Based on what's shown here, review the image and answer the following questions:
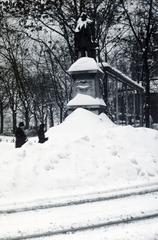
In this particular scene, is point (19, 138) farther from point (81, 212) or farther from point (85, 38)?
point (81, 212)

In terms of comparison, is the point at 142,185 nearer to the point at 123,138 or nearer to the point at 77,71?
the point at 123,138

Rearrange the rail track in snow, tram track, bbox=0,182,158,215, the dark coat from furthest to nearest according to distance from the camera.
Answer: the dark coat
tram track, bbox=0,182,158,215
the rail track in snow

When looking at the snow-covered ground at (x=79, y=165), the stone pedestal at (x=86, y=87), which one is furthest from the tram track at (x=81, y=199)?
the stone pedestal at (x=86, y=87)

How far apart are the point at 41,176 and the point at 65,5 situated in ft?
65.3

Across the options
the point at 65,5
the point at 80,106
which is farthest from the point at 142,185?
the point at 65,5

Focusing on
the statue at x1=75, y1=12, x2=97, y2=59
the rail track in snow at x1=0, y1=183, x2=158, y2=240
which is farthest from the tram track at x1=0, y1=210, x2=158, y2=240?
the statue at x1=75, y1=12, x2=97, y2=59

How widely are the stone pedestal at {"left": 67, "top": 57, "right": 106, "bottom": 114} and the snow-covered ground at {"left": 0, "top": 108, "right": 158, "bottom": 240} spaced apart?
3381 millimetres

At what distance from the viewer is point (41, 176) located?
10.7m

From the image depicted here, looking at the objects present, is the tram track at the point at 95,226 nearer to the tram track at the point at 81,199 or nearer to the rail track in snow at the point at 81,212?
the rail track in snow at the point at 81,212

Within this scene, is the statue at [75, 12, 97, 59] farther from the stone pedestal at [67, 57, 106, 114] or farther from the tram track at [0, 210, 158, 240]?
the tram track at [0, 210, 158, 240]

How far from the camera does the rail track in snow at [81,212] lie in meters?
7.05

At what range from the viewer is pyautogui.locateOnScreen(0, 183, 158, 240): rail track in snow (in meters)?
7.05

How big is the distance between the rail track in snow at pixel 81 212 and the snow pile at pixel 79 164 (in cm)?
99

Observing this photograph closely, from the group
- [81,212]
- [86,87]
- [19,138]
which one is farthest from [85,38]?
[81,212]
